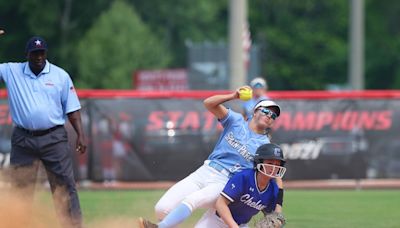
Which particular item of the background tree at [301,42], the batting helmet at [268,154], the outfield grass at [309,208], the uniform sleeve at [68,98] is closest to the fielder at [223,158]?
the batting helmet at [268,154]

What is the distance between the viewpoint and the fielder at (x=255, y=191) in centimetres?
867

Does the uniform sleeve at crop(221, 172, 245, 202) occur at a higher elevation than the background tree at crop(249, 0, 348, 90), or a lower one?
higher

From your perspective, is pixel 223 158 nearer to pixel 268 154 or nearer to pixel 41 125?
pixel 268 154

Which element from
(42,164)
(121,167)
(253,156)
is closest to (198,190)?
(253,156)

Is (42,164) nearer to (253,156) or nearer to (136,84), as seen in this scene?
(253,156)

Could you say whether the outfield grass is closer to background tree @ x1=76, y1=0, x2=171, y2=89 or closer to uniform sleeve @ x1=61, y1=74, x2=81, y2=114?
uniform sleeve @ x1=61, y1=74, x2=81, y2=114

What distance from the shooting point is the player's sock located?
9.22 metres

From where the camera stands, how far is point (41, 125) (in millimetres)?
10414

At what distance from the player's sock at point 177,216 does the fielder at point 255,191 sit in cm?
29

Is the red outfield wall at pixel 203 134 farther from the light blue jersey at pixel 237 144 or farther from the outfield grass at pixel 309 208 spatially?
the light blue jersey at pixel 237 144

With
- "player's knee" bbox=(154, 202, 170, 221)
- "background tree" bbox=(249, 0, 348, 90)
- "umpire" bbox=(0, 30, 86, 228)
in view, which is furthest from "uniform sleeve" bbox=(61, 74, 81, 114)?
"background tree" bbox=(249, 0, 348, 90)

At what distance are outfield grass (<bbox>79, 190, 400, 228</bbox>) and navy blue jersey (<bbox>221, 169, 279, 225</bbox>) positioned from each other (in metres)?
2.51

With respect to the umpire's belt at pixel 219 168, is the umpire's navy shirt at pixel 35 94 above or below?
above

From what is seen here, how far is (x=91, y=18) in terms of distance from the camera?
186 feet
